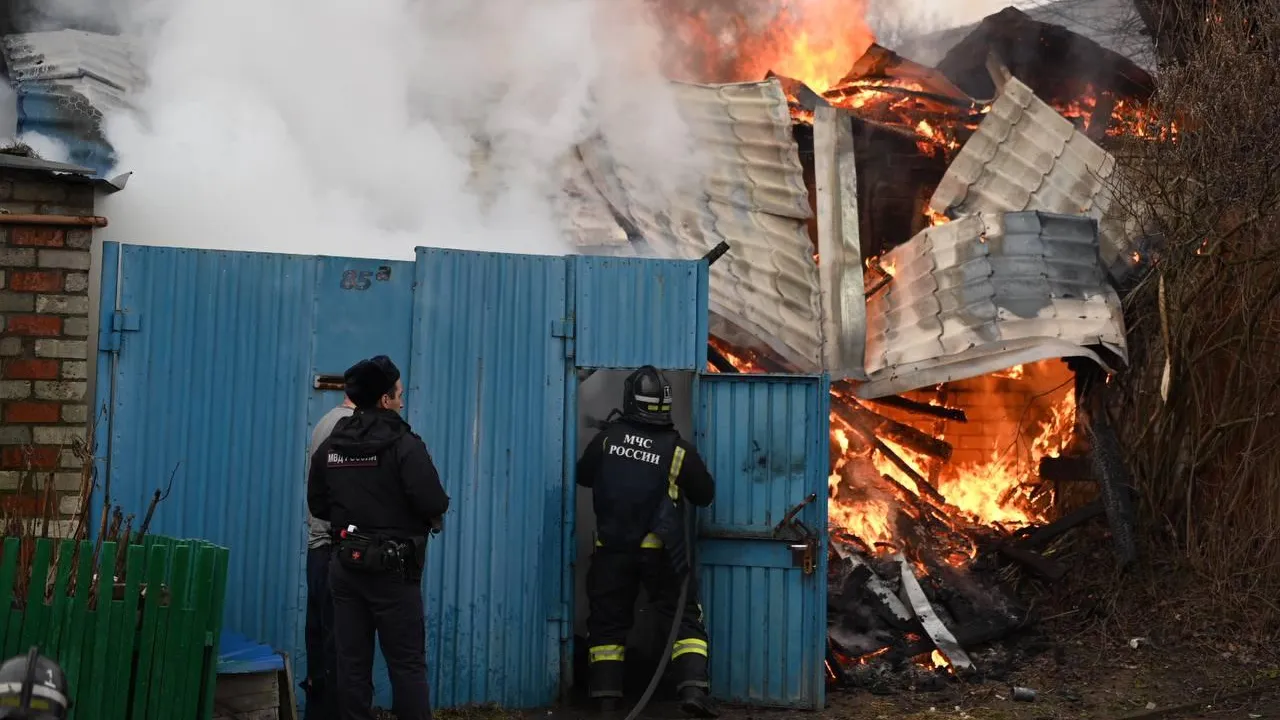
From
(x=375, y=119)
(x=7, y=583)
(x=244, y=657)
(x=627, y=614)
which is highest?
(x=375, y=119)

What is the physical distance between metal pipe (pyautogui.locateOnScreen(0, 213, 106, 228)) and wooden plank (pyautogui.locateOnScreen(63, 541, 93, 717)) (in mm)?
2376

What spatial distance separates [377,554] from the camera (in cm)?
538

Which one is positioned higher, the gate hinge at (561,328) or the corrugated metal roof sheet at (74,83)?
the corrugated metal roof sheet at (74,83)

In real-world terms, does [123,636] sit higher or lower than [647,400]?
lower

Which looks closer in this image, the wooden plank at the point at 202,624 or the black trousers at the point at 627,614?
the wooden plank at the point at 202,624

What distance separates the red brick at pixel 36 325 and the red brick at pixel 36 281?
151 mm

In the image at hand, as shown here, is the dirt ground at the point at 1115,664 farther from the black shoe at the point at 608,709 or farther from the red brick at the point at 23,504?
the red brick at the point at 23,504

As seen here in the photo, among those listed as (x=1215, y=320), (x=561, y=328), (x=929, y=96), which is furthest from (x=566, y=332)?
(x=929, y=96)

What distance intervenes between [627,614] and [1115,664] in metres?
3.61

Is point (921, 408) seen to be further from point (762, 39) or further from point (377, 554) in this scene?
point (377, 554)

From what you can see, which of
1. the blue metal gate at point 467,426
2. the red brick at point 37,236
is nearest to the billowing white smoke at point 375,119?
the red brick at point 37,236

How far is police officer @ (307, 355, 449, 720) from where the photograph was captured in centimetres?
548

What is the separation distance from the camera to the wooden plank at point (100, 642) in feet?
15.8

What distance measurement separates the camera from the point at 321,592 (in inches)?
241
